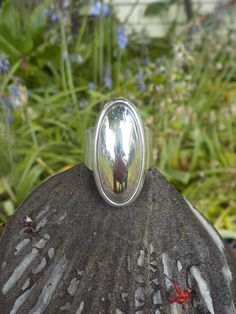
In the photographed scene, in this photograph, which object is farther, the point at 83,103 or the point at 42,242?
the point at 83,103

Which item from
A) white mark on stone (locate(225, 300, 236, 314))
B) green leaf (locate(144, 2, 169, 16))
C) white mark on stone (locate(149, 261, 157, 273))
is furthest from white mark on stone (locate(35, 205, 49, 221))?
green leaf (locate(144, 2, 169, 16))

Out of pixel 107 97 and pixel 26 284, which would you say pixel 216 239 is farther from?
pixel 107 97

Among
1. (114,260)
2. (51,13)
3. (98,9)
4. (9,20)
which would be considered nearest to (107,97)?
(98,9)

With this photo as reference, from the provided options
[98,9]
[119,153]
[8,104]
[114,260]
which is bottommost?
[114,260]

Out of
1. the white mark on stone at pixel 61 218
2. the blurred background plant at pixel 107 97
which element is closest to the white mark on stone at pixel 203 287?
the white mark on stone at pixel 61 218

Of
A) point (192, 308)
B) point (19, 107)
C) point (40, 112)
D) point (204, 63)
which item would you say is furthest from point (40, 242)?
point (204, 63)

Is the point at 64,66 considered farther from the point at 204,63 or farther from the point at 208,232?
the point at 208,232

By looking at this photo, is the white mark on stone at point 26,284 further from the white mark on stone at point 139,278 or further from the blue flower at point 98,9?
the blue flower at point 98,9
